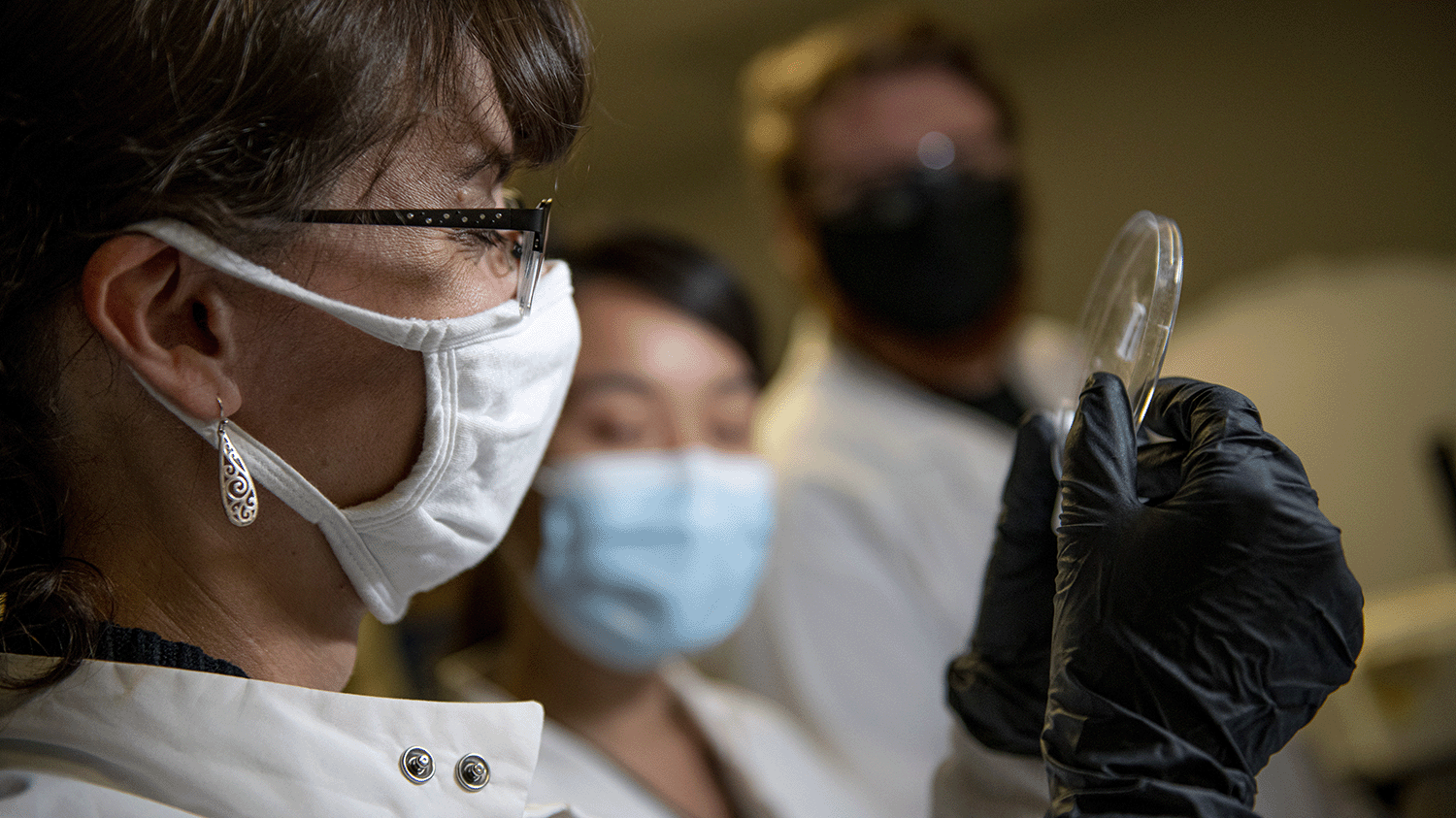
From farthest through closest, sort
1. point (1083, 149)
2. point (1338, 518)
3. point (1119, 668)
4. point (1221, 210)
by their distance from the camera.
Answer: point (1083, 149), point (1221, 210), point (1338, 518), point (1119, 668)

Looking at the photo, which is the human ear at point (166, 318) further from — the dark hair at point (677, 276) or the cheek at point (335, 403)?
the dark hair at point (677, 276)

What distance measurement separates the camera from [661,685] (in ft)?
5.28

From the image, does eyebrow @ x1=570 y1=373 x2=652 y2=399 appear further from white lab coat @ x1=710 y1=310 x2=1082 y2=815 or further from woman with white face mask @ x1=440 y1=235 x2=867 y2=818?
white lab coat @ x1=710 y1=310 x2=1082 y2=815

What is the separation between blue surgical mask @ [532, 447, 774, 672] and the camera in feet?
4.65

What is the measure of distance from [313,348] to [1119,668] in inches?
23.8

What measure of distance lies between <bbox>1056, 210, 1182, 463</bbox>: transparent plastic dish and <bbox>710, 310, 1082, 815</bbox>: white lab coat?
0.90 metres

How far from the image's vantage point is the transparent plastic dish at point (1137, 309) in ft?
2.48

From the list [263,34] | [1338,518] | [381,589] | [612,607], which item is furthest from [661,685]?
[1338,518]

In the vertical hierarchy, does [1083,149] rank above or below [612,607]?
above

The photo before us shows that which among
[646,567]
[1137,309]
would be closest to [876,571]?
[646,567]

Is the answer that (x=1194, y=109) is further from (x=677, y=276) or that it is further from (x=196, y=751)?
(x=196, y=751)

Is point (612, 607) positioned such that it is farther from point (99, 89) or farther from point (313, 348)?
point (99, 89)

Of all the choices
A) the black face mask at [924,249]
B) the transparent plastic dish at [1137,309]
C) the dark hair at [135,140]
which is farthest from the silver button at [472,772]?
the black face mask at [924,249]

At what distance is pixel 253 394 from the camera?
29.6 inches
